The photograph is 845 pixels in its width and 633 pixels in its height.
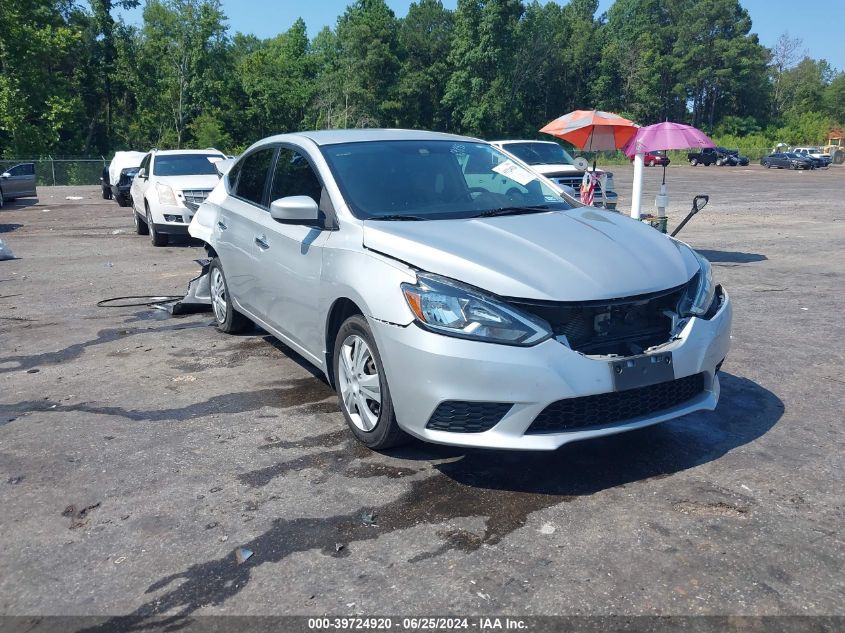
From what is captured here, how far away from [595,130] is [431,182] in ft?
28.1

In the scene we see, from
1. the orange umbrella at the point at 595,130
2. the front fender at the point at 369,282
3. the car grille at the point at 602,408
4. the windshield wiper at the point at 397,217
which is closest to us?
the car grille at the point at 602,408

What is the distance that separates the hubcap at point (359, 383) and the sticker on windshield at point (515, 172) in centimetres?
188

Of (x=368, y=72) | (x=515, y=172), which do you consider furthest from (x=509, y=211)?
(x=368, y=72)

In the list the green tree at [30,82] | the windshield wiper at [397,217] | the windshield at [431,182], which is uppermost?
the green tree at [30,82]

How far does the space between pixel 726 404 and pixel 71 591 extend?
3.96 meters

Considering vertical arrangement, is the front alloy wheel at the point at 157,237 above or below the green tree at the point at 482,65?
below

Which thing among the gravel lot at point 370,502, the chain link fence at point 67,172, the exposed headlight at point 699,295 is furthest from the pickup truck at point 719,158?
the exposed headlight at point 699,295

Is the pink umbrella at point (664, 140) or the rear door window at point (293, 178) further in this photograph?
the pink umbrella at point (664, 140)

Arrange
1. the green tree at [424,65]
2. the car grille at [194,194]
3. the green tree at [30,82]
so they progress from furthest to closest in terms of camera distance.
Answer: the green tree at [424,65]
the green tree at [30,82]
the car grille at [194,194]

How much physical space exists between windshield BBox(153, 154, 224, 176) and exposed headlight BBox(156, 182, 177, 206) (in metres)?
1.03

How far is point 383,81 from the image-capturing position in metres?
80.8

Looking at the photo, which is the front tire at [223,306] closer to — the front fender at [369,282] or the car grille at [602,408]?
the front fender at [369,282]

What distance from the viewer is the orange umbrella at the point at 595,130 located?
1270cm

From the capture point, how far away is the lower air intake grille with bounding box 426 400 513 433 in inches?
149
